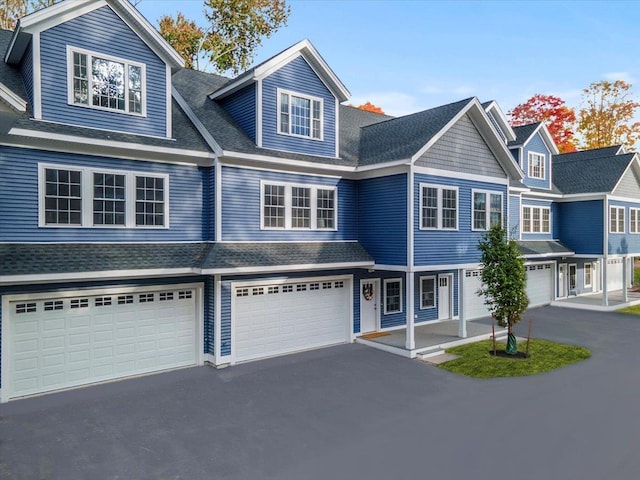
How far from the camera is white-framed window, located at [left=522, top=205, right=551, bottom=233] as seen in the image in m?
23.1

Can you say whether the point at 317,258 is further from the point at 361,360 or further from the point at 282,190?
the point at 361,360

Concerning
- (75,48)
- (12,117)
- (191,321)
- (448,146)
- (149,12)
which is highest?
(149,12)

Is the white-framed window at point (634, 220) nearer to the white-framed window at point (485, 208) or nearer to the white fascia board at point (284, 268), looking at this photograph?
the white-framed window at point (485, 208)

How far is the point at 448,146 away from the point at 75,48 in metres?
11.4

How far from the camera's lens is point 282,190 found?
14.0 m

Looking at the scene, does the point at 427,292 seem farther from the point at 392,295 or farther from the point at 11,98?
the point at 11,98

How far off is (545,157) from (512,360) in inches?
608

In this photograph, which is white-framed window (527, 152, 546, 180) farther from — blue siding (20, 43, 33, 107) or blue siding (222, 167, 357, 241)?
blue siding (20, 43, 33, 107)

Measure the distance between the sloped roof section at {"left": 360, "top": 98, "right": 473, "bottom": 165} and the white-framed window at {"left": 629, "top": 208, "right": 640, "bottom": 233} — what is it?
15.8 metres

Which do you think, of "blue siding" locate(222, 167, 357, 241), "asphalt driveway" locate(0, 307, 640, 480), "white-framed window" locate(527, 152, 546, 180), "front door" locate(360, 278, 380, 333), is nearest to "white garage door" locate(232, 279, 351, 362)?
"front door" locate(360, 278, 380, 333)

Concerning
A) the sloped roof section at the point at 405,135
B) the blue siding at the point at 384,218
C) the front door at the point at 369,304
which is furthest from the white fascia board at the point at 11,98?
the front door at the point at 369,304

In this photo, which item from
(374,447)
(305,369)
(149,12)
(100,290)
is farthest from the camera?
(149,12)

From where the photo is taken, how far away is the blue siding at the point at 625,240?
22938mm

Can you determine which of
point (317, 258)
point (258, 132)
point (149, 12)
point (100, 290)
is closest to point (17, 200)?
point (100, 290)
